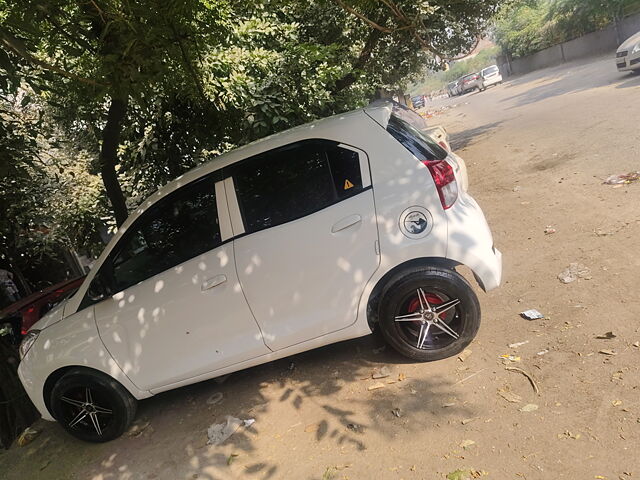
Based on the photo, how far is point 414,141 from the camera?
11.7 ft

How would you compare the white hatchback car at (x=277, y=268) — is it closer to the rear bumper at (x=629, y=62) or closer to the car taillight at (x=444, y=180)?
the car taillight at (x=444, y=180)

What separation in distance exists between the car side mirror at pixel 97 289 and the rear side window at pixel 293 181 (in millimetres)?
1225

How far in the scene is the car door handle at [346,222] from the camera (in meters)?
3.37

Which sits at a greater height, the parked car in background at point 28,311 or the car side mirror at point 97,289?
the car side mirror at point 97,289

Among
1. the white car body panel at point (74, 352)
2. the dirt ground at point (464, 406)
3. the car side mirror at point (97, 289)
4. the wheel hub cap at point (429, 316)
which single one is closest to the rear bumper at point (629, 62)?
the dirt ground at point (464, 406)

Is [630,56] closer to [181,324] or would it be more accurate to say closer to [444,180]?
[444,180]

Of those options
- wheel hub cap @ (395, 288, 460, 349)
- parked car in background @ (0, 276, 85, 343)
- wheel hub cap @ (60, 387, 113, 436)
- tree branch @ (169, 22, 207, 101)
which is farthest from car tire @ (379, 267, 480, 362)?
parked car in background @ (0, 276, 85, 343)

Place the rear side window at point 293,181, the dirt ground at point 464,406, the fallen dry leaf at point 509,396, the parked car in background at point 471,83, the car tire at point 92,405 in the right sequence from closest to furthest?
the dirt ground at point 464,406
the fallen dry leaf at point 509,396
the rear side window at point 293,181
the car tire at point 92,405
the parked car in background at point 471,83

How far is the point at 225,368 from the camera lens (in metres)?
3.65

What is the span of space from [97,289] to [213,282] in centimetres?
96

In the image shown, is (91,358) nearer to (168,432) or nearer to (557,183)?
(168,432)

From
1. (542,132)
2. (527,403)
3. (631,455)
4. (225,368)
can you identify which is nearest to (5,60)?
(225,368)

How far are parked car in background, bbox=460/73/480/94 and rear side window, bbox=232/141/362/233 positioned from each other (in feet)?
137

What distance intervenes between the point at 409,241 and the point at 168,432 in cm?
246
